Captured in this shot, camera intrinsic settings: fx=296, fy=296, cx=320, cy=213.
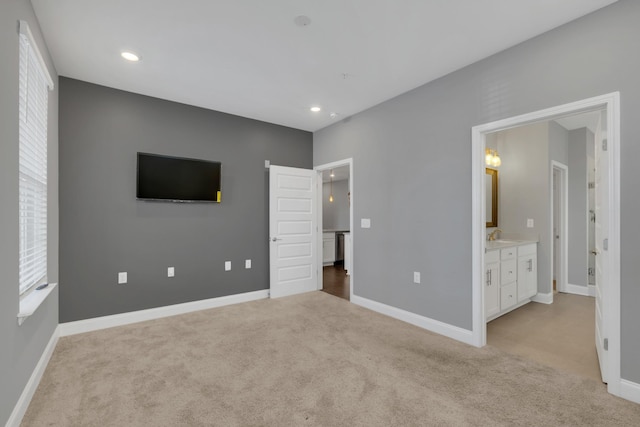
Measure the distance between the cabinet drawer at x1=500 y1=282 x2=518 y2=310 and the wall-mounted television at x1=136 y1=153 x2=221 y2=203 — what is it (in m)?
3.87

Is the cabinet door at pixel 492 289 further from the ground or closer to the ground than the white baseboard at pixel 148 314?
further from the ground

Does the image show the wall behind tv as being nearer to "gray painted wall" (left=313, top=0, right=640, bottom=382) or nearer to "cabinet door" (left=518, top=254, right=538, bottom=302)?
"gray painted wall" (left=313, top=0, right=640, bottom=382)

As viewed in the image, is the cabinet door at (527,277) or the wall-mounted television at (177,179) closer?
the wall-mounted television at (177,179)

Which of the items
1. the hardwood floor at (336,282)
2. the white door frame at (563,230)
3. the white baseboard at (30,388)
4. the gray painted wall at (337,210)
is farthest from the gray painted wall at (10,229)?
the gray painted wall at (337,210)

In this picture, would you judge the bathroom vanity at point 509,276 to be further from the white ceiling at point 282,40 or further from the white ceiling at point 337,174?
the white ceiling at point 337,174

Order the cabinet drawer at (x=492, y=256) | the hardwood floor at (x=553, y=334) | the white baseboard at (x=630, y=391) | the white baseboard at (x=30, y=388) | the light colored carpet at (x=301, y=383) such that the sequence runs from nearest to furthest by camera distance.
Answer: the white baseboard at (x=30, y=388) < the light colored carpet at (x=301, y=383) < the white baseboard at (x=630, y=391) < the hardwood floor at (x=553, y=334) < the cabinet drawer at (x=492, y=256)

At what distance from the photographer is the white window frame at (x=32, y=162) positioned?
6.45 feet

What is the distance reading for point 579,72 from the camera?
2244 mm

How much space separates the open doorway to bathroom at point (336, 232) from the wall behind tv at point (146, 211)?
48.5 inches

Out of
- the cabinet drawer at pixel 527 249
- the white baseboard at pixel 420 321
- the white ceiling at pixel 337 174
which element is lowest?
the white baseboard at pixel 420 321

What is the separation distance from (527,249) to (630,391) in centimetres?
239

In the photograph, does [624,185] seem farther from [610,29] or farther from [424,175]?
[424,175]

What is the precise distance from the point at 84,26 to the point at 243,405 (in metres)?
3.11

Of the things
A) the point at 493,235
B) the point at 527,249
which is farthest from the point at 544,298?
Answer: the point at 493,235
